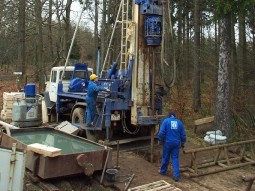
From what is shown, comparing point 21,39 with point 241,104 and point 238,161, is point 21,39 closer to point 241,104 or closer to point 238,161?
point 241,104

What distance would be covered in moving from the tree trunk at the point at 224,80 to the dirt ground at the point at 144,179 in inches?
115

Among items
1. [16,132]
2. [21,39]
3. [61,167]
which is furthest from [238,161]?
[21,39]

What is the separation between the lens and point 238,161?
31.3 ft

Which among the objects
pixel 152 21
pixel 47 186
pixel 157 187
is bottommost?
pixel 157 187

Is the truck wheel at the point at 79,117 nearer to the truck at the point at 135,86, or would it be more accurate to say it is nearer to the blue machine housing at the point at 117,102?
the truck at the point at 135,86

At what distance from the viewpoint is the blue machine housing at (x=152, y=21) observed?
9125 mm

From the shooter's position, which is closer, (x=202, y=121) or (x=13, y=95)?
(x=202, y=121)

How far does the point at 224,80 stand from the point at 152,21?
4.11 m

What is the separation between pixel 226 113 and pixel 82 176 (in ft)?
21.1

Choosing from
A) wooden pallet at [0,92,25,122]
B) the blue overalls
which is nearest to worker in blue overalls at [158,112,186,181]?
the blue overalls

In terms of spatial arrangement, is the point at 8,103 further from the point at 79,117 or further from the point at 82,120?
the point at 82,120

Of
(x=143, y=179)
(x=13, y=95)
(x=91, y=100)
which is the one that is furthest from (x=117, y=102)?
(x=13, y=95)

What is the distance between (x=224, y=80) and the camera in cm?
1186

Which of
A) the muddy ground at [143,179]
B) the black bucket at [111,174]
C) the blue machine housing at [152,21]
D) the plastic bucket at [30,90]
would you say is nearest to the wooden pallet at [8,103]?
the plastic bucket at [30,90]
